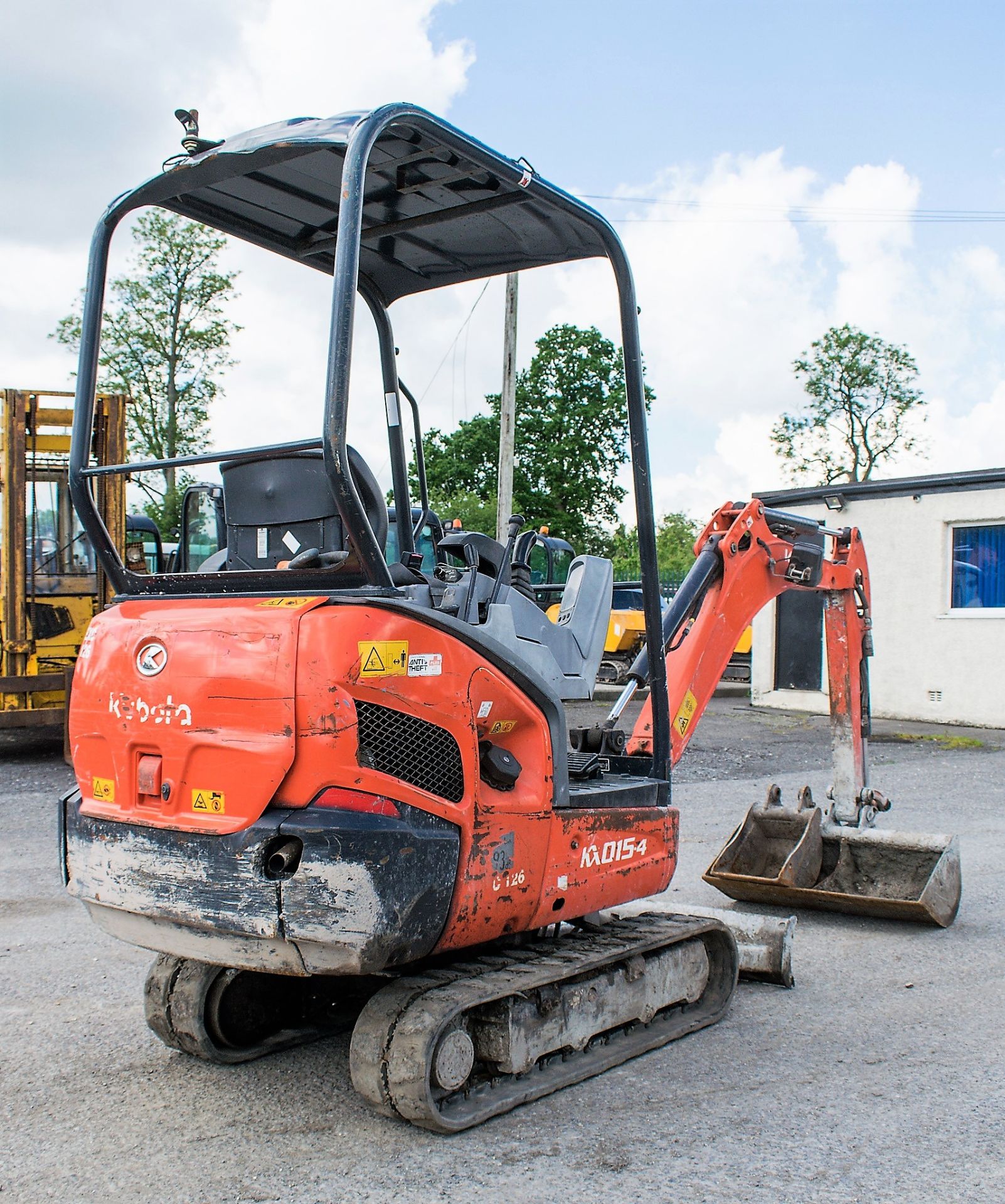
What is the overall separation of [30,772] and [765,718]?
10.3 meters

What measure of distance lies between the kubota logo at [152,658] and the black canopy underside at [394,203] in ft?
5.14

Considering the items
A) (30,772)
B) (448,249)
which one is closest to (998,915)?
(448,249)

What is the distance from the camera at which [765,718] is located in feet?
57.4

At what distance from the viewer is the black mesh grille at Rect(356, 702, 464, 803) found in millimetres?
3482

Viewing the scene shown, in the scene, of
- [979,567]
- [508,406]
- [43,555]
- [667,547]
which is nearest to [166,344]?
[43,555]

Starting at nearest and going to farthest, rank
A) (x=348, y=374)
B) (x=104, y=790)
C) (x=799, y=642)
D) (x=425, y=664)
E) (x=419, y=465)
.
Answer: (x=348, y=374), (x=425, y=664), (x=104, y=790), (x=419, y=465), (x=799, y=642)

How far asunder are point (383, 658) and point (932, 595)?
586 inches

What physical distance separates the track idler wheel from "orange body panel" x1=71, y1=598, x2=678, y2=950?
2.84ft

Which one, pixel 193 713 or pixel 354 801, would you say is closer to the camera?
pixel 354 801

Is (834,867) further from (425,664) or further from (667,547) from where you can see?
(667,547)

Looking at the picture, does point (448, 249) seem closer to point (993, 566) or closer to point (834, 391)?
point (993, 566)

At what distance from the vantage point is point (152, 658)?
12.1ft

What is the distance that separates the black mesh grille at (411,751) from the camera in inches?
137

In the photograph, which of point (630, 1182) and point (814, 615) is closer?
point (630, 1182)
